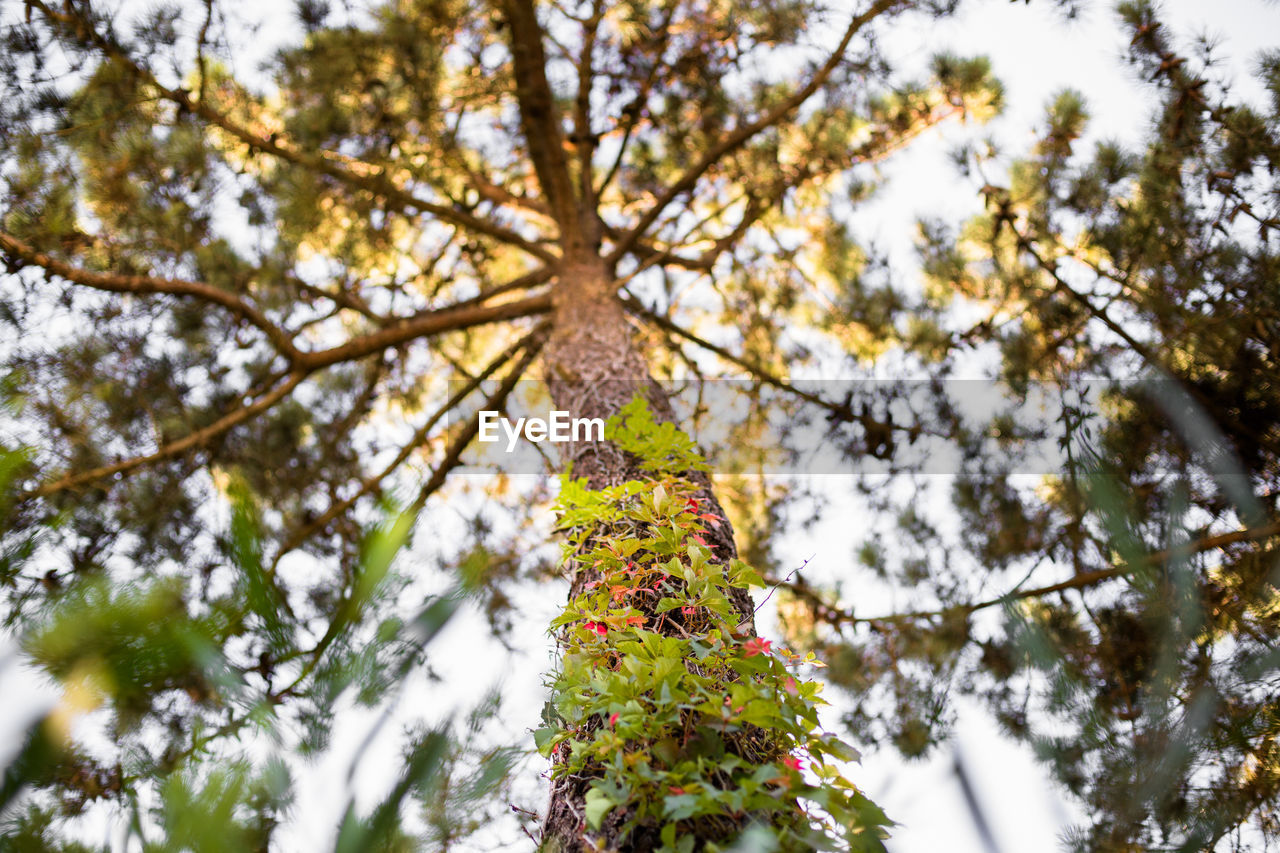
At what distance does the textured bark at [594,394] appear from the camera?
114 centimetres

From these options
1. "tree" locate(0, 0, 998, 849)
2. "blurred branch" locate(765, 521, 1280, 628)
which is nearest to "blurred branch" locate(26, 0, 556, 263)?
"tree" locate(0, 0, 998, 849)

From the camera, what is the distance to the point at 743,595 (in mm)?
1550

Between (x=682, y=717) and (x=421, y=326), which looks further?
(x=421, y=326)

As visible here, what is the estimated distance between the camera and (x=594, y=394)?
8.43ft

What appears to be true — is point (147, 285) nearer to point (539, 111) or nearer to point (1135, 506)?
point (539, 111)

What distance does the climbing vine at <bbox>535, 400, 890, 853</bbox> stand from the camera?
3.05 feet

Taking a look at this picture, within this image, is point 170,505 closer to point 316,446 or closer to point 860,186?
point 316,446

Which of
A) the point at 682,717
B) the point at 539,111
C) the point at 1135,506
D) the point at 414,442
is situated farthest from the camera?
the point at 414,442

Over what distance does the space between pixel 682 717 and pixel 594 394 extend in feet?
5.21

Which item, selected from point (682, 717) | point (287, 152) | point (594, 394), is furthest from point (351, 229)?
point (682, 717)

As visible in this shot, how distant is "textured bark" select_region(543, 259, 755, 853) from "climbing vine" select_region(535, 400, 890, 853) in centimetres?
2

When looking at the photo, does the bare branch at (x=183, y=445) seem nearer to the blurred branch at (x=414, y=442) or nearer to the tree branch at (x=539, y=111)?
the blurred branch at (x=414, y=442)

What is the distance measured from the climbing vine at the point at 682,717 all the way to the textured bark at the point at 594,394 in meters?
0.02

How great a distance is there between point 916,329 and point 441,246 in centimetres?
284
